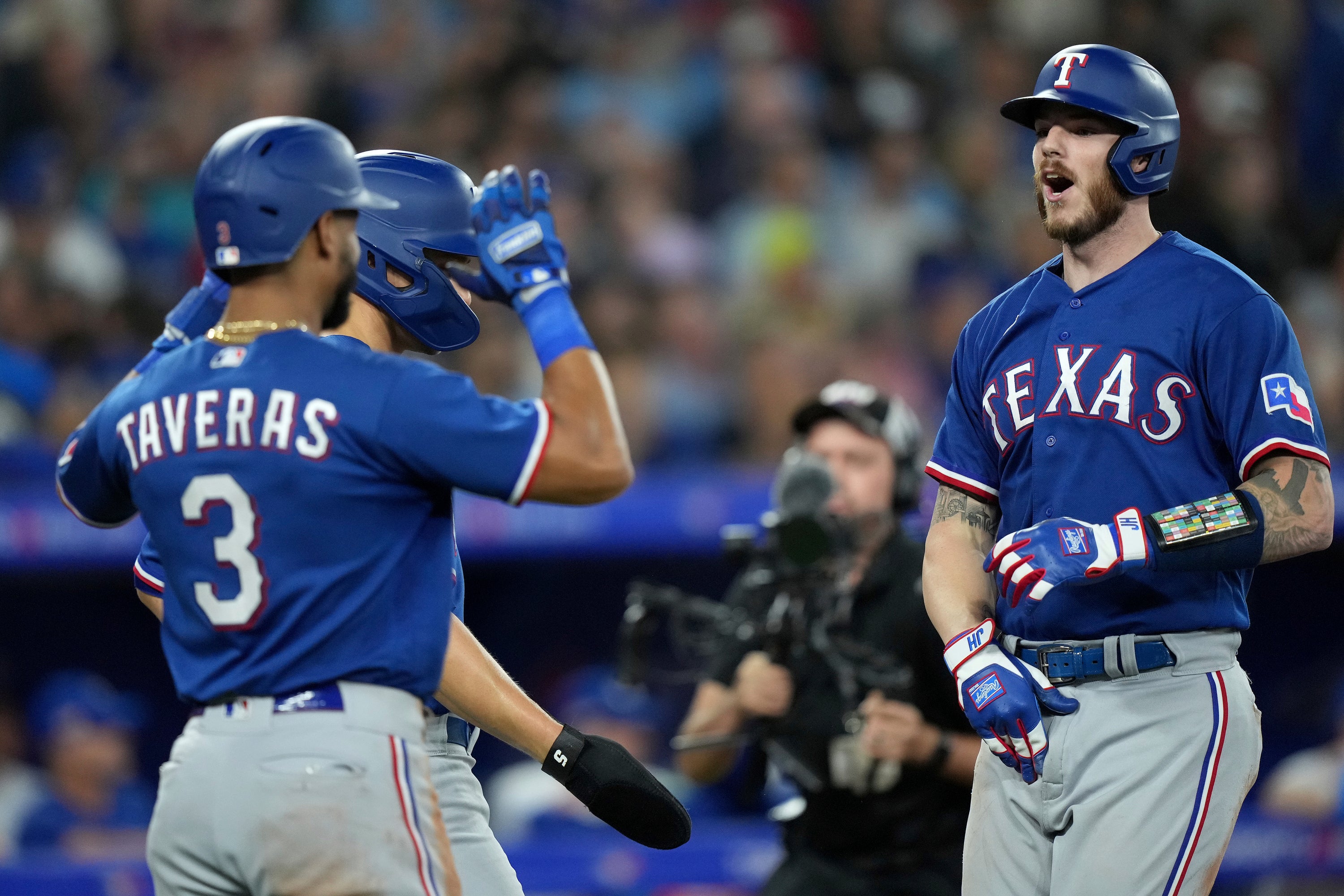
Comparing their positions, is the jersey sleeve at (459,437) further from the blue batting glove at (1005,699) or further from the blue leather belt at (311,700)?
the blue batting glove at (1005,699)

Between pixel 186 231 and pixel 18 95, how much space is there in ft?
4.94

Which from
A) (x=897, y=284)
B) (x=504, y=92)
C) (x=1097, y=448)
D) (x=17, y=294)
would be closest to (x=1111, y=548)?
(x=1097, y=448)

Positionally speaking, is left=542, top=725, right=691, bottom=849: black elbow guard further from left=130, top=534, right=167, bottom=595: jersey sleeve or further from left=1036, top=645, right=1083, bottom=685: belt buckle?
left=130, top=534, right=167, bottom=595: jersey sleeve

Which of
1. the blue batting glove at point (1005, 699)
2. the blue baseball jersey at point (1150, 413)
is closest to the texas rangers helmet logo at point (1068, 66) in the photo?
the blue baseball jersey at point (1150, 413)

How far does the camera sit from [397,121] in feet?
31.9

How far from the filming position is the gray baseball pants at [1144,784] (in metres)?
3.38

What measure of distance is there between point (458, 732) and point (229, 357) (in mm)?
1242

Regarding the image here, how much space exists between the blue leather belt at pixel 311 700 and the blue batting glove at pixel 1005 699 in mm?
1314

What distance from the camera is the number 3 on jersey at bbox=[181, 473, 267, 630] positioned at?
9.12ft

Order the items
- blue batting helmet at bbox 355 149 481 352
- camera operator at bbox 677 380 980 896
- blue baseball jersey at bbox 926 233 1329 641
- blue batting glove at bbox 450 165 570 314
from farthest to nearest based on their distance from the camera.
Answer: camera operator at bbox 677 380 980 896, blue batting helmet at bbox 355 149 481 352, blue baseball jersey at bbox 926 233 1329 641, blue batting glove at bbox 450 165 570 314

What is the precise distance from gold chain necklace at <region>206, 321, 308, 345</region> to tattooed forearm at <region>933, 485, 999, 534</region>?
5.26 ft

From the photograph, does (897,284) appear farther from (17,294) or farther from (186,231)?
(17,294)

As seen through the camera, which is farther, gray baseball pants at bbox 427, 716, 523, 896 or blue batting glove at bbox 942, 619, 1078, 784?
gray baseball pants at bbox 427, 716, 523, 896

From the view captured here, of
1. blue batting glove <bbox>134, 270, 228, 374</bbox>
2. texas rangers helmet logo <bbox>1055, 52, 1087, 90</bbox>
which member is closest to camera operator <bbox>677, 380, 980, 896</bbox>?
texas rangers helmet logo <bbox>1055, 52, 1087, 90</bbox>
